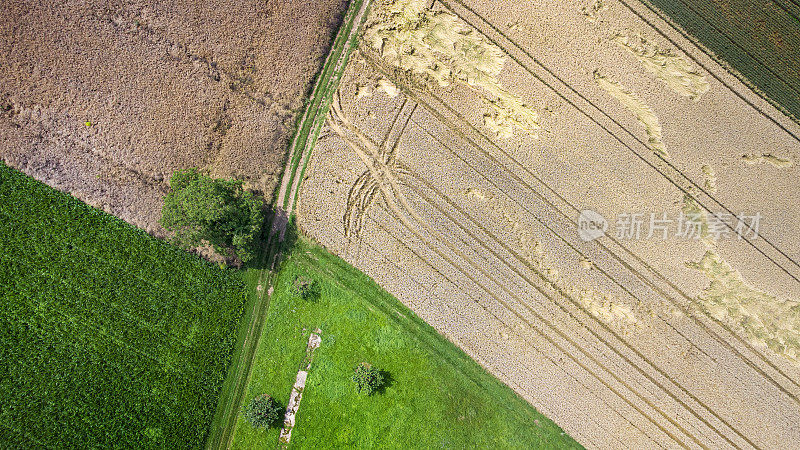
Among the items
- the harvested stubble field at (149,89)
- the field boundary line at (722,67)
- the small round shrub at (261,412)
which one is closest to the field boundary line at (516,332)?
the harvested stubble field at (149,89)

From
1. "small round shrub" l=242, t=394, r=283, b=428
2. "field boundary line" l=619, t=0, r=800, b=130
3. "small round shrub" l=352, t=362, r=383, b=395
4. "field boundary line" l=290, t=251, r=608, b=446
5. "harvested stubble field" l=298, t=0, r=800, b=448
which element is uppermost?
"field boundary line" l=619, t=0, r=800, b=130

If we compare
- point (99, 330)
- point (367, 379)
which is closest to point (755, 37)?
point (367, 379)

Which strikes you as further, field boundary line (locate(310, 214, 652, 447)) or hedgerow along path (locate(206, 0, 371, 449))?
field boundary line (locate(310, 214, 652, 447))

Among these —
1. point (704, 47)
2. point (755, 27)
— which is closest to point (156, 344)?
point (704, 47)

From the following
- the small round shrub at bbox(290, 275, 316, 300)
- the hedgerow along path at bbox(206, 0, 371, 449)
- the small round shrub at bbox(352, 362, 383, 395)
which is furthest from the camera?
the small round shrub at bbox(290, 275, 316, 300)

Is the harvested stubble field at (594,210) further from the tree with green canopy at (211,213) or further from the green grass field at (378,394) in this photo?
the tree with green canopy at (211,213)

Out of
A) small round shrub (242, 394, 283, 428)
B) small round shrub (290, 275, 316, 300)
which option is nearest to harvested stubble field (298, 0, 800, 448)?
small round shrub (290, 275, 316, 300)

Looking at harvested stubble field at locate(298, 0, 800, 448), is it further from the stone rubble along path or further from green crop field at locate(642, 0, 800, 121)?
the stone rubble along path

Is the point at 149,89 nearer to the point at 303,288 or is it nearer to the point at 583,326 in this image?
the point at 303,288
